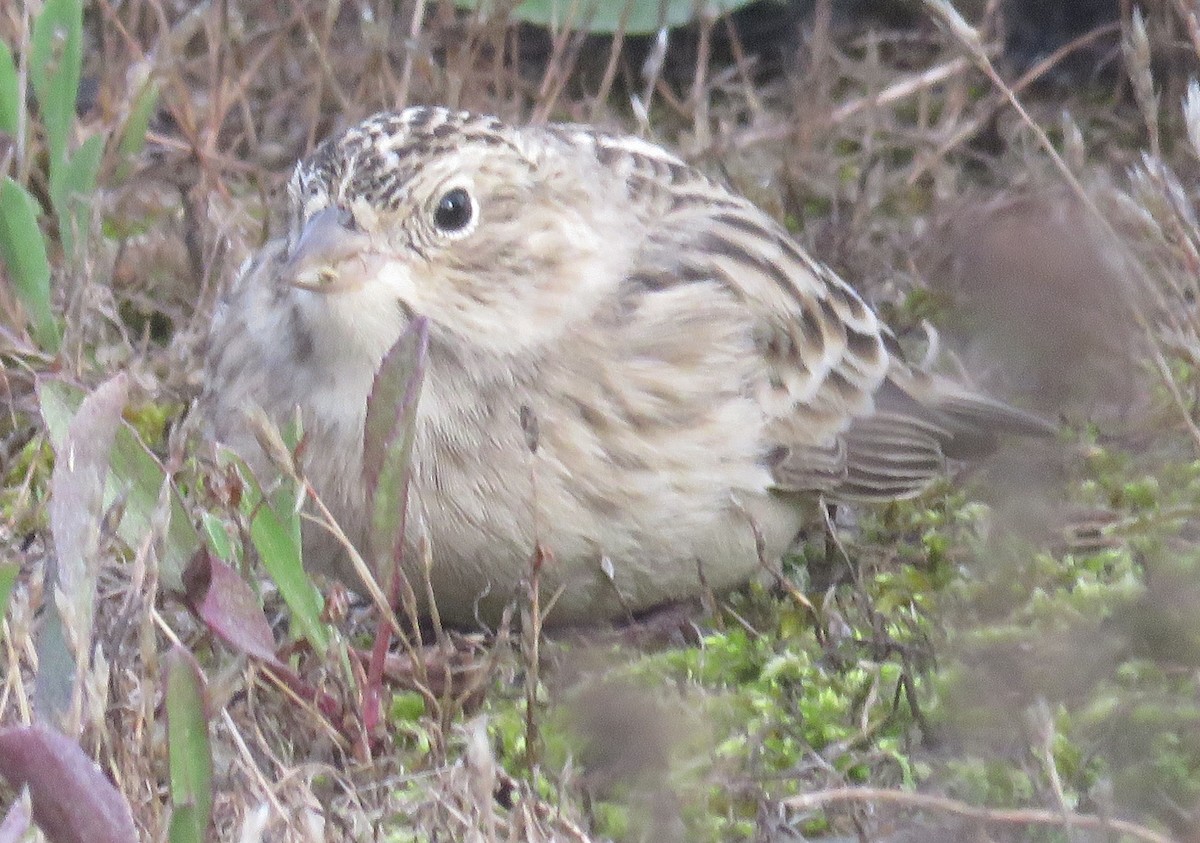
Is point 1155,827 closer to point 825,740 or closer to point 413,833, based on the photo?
point 825,740

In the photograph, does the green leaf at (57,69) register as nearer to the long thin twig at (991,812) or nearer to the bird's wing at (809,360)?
the bird's wing at (809,360)

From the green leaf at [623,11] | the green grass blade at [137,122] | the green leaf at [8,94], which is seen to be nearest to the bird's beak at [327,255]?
the green leaf at [8,94]

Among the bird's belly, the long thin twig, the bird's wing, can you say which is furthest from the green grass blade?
the long thin twig

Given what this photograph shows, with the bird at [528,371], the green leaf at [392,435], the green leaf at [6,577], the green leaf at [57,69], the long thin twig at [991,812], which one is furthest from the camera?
the green leaf at [57,69]

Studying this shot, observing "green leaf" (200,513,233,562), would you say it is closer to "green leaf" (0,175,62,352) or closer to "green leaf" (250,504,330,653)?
"green leaf" (250,504,330,653)

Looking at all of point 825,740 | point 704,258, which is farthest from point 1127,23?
point 825,740

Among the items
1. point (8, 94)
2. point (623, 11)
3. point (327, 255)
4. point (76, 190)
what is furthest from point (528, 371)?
point (623, 11)
